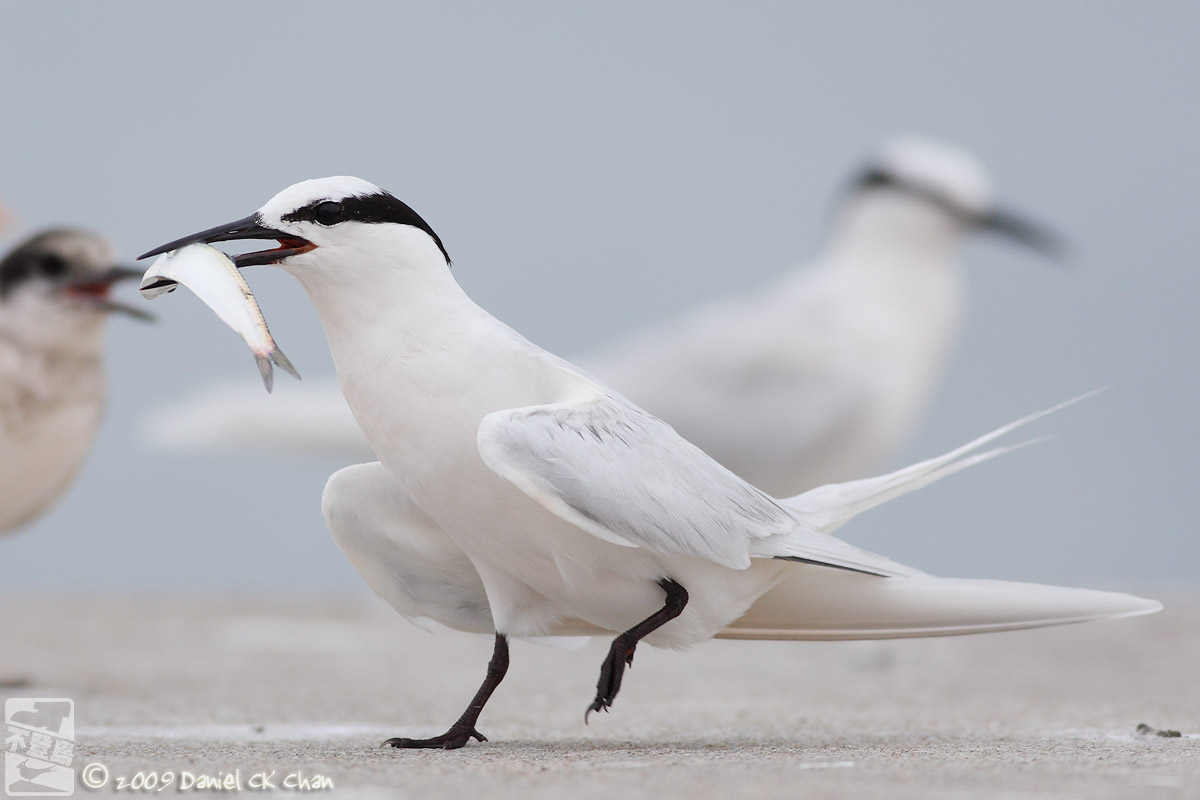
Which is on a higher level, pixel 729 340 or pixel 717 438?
pixel 729 340

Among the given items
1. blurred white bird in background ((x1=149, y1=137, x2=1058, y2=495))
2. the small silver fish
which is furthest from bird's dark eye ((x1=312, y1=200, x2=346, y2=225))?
blurred white bird in background ((x1=149, y1=137, x2=1058, y2=495))

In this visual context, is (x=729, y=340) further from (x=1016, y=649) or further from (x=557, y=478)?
(x=557, y=478)

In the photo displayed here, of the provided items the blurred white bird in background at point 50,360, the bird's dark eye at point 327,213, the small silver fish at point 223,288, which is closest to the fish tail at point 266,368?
the small silver fish at point 223,288

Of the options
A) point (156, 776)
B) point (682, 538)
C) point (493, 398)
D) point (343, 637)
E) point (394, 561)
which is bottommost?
point (343, 637)

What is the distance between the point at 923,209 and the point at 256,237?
559 centimetres

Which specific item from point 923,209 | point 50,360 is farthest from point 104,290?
point 923,209

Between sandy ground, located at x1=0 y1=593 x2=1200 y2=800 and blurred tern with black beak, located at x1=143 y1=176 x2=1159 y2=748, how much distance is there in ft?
0.91

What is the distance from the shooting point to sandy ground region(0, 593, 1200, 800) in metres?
2.35

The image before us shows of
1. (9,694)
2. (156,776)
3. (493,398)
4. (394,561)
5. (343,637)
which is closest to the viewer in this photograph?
(156,776)

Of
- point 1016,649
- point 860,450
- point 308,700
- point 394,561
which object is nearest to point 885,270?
point 860,450

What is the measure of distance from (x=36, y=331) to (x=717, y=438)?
3.29 metres

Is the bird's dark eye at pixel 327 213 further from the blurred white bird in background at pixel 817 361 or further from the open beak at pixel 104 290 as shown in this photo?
the blurred white bird in background at pixel 817 361

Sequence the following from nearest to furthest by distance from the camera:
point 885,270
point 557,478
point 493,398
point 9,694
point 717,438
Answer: point 557,478 < point 493,398 < point 9,694 < point 717,438 < point 885,270

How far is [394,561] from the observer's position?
3.17m
